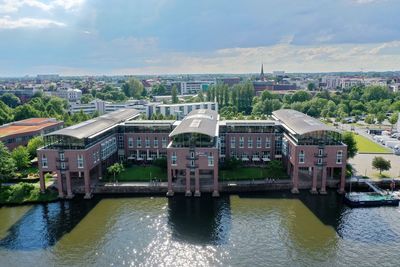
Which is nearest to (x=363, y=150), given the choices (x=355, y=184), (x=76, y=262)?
(x=355, y=184)

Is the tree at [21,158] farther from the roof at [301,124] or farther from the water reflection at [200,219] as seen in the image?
the roof at [301,124]

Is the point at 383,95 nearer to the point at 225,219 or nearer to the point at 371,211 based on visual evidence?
the point at 371,211

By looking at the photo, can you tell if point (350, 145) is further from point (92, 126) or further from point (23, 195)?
point (23, 195)

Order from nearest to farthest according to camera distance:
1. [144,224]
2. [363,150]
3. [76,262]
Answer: [76,262]
[144,224]
[363,150]

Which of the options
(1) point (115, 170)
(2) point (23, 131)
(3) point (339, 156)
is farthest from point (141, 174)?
(2) point (23, 131)

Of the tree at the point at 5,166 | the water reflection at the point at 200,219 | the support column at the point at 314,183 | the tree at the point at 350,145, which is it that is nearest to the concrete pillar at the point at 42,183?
the tree at the point at 5,166

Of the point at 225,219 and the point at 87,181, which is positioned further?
the point at 87,181
